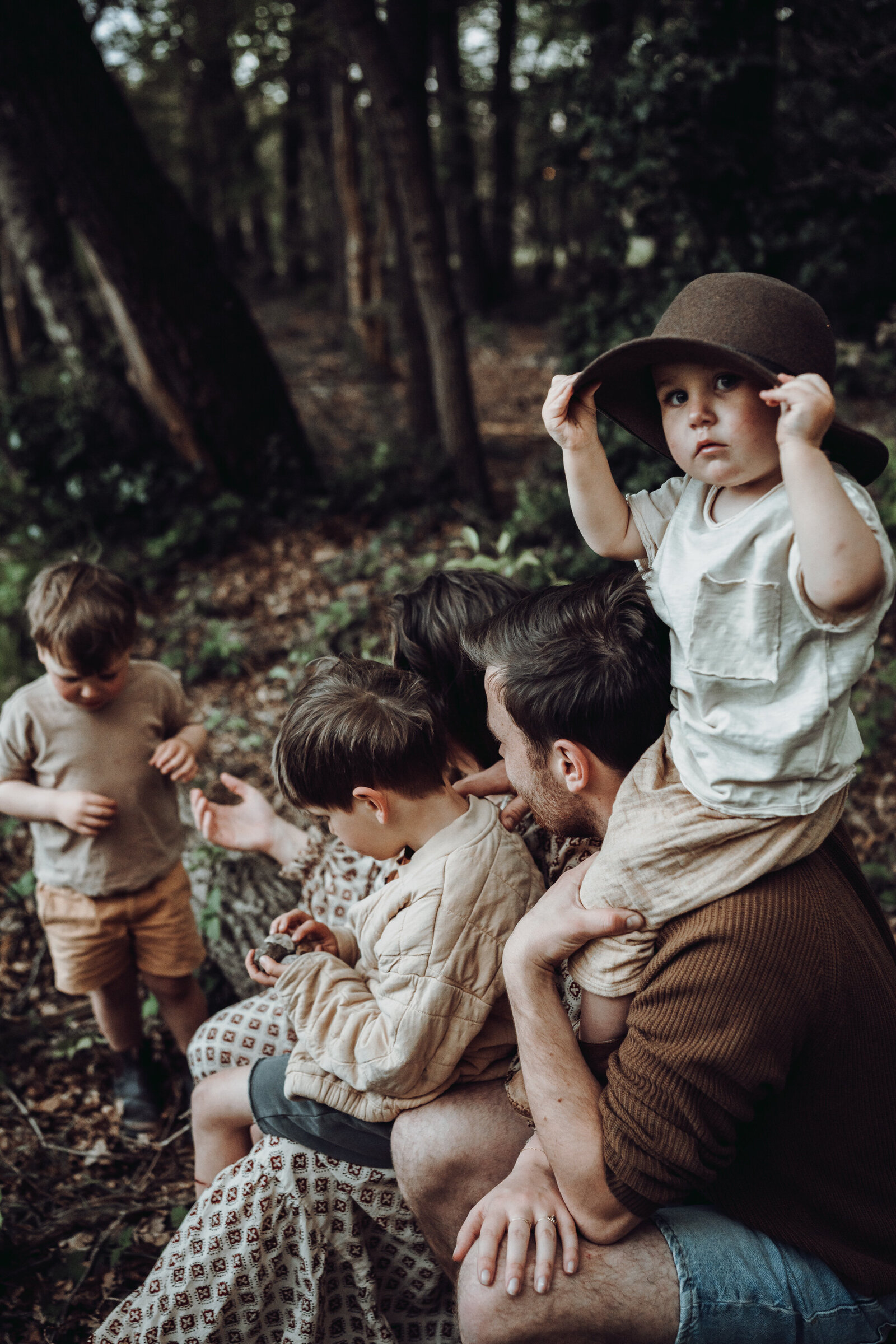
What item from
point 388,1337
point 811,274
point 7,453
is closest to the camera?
point 388,1337

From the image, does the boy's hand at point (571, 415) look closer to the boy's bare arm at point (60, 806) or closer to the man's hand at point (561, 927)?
the man's hand at point (561, 927)

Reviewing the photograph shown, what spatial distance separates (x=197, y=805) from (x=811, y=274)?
18.4 feet

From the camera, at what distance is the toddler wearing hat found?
130 cm

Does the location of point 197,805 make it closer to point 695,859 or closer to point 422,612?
point 422,612

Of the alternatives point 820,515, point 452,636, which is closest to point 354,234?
point 452,636

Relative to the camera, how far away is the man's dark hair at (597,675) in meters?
1.74

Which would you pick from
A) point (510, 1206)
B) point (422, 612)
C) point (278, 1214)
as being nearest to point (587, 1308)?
point (510, 1206)

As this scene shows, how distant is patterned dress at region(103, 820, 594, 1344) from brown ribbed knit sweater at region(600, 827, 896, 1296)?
1.35ft

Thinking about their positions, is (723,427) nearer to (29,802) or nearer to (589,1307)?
(589,1307)

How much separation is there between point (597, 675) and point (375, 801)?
0.59m

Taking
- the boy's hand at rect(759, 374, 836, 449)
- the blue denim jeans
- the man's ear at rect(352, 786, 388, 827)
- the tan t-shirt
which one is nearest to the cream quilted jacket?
the man's ear at rect(352, 786, 388, 827)

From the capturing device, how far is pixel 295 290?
721 inches

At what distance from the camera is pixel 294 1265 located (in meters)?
1.99

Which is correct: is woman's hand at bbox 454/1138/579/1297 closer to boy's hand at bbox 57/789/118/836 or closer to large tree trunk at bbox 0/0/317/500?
boy's hand at bbox 57/789/118/836
